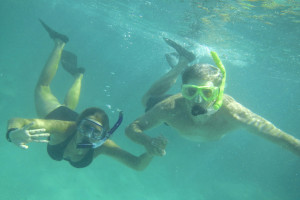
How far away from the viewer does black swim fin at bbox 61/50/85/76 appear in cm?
921

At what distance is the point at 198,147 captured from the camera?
2159cm

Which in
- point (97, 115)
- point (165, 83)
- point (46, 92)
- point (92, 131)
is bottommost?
point (46, 92)

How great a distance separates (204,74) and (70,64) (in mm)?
6952

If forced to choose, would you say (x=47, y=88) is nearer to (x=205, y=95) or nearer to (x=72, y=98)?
(x=72, y=98)

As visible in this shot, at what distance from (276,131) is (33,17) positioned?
64076mm

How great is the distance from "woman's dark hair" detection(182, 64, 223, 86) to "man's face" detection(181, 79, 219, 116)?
9cm

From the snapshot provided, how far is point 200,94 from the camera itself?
158 inches

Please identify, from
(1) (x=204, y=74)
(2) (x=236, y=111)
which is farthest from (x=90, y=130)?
(2) (x=236, y=111)

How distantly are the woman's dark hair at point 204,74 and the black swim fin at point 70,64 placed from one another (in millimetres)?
6143

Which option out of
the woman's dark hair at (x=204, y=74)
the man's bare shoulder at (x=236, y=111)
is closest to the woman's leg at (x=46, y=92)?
the woman's dark hair at (x=204, y=74)

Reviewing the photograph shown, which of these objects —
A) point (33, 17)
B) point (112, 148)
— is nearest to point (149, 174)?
point (112, 148)

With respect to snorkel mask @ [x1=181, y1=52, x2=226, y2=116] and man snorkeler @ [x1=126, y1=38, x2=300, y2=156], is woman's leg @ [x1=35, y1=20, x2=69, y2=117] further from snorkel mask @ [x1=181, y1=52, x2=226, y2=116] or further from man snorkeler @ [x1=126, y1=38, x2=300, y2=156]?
snorkel mask @ [x1=181, y1=52, x2=226, y2=116]

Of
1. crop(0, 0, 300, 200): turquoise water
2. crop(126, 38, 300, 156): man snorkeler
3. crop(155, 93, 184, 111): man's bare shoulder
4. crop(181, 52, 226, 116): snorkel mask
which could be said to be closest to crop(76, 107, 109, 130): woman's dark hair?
crop(126, 38, 300, 156): man snorkeler

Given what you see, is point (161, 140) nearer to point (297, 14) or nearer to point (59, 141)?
point (59, 141)
